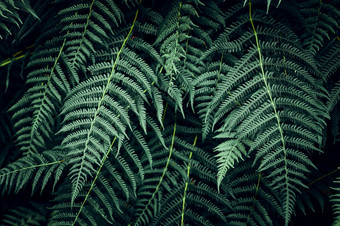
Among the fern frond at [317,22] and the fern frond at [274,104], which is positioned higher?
the fern frond at [317,22]

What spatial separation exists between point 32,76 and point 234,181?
1.15 meters

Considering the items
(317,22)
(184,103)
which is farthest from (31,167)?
(317,22)

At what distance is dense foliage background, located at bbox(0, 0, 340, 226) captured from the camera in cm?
116

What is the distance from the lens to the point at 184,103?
1.45 m

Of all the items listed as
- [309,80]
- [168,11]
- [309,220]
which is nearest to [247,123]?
→ [309,80]

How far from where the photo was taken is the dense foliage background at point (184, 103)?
1158 mm

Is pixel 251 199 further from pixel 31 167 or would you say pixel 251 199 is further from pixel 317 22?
pixel 31 167

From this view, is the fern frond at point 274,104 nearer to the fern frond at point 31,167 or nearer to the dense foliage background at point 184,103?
the dense foliage background at point 184,103

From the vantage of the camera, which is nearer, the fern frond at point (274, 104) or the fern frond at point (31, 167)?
the fern frond at point (274, 104)

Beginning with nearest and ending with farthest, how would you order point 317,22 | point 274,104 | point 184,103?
1. point 274,104
2. point 317,22
3. point 184,103

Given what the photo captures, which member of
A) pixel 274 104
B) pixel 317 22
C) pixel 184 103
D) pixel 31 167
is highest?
pixel 317 22

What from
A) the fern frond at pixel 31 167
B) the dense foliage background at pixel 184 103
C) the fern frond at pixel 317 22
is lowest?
the fern frond at pixel 31 167

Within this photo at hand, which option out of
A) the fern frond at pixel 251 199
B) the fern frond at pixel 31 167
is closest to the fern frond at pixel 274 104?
the fern frond at pixel 251 199

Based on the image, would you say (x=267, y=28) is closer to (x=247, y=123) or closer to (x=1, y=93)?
(x=247, y=123)
